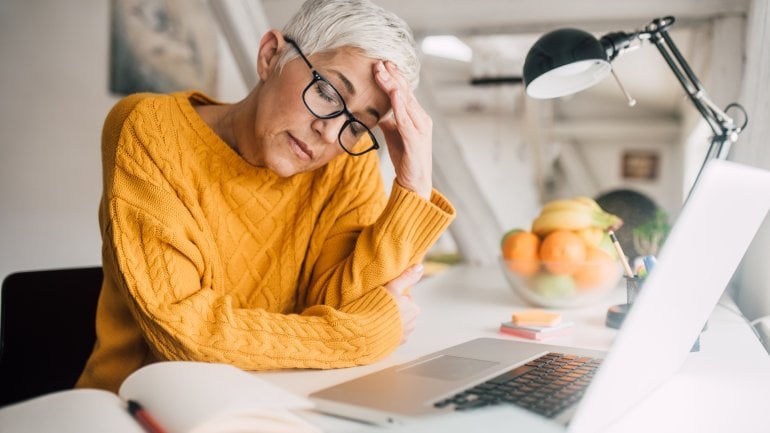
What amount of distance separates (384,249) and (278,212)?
221 mm

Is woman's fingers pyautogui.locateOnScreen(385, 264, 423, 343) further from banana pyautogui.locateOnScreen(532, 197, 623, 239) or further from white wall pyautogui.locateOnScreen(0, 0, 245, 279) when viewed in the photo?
white wall pyautogui.locateOnScreen(0, 0, 245, 279)

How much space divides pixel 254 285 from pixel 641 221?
86cm

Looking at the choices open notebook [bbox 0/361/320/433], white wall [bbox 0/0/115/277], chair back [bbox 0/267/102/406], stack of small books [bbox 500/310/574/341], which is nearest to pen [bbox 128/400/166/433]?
open notebook [bbox 0/361/320/433]

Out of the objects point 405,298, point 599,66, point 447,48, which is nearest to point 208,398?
point 405,298

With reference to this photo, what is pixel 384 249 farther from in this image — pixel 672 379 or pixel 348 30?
pixel 672 379

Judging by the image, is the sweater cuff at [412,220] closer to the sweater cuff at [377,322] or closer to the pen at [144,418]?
the sweater cuff at [377,322]

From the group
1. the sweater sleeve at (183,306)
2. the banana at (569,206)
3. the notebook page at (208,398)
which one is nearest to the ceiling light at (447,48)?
the banana at (569,206)

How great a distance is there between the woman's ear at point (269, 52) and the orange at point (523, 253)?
0.64 m

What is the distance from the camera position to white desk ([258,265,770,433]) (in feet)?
2.23

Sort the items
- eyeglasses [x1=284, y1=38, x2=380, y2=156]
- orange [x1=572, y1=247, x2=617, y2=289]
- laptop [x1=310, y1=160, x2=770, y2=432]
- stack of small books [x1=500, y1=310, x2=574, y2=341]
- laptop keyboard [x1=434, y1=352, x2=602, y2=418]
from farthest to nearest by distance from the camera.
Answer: orange [x1=572, y1=247, x2=617, y2=289] < stack of small books [x1=500, y1=310, x2=574, y2=341] < eyeglasses [x1=284, y1=38, x2=380, y2=156] < laptop keyboard [x1=434, y1=352, x2=602, y2=418] < laptop [x1=310, y1=160, x2=770, y2=432]

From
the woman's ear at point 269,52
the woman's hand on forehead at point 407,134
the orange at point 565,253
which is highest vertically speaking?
the woman's ear at point 269,52

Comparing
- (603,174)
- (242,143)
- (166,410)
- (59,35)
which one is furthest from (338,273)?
(603,174)

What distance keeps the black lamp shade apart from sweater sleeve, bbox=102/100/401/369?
537 mm

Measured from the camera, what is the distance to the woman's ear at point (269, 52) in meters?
1.00
